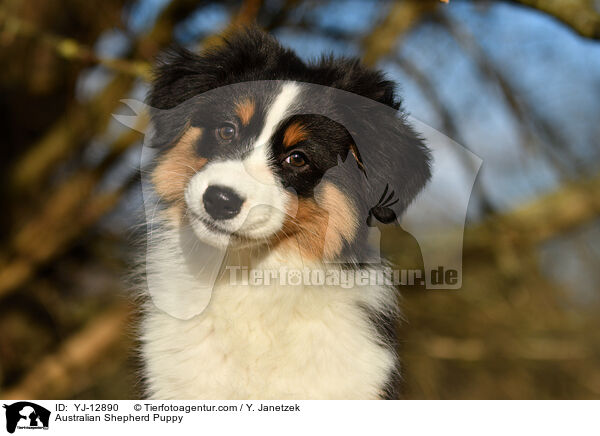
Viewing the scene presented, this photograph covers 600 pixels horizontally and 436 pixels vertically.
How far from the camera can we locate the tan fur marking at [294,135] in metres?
1.59

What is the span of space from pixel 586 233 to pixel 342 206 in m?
1.97

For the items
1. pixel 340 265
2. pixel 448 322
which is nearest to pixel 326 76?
pixel 340 265

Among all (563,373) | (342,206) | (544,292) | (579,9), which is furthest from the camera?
(563,373)

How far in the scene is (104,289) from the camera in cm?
409

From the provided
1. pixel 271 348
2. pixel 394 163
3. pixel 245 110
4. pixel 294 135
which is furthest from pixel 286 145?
pixel 271 348

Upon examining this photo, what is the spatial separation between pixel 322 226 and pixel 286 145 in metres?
0.24

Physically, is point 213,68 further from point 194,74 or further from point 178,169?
point 178,169

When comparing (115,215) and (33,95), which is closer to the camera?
(115,215)

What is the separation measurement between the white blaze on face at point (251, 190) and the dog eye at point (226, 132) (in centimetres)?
7

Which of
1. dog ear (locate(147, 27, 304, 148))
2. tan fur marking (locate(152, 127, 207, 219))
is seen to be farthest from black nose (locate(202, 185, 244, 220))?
dog ear (locate(147, 27, 304, 148))

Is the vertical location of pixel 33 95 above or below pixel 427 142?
above

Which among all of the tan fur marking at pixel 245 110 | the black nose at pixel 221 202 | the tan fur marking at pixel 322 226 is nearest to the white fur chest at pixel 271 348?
the tan fur marking at pixel 322 226
